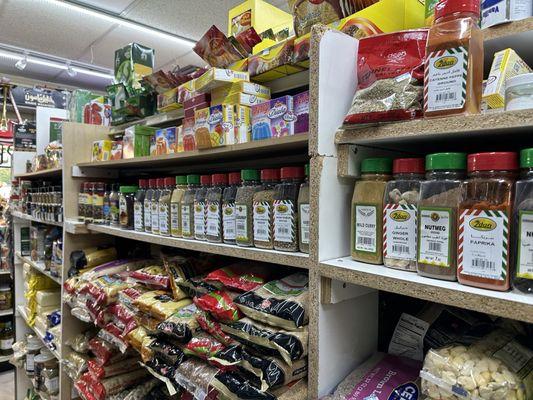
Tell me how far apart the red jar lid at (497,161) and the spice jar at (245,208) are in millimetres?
587

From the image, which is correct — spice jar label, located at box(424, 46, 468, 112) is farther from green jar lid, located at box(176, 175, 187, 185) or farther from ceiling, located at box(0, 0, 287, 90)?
ceiling, located at box(0, 0, 287, 90)

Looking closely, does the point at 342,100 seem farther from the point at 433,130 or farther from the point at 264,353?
the point at 264,353

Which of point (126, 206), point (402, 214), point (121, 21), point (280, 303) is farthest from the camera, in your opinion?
point (121, 21)

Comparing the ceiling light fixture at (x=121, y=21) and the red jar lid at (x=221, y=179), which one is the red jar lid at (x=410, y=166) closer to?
the red jar lid at (x=221, y=179)

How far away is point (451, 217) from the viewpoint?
62 centimetres

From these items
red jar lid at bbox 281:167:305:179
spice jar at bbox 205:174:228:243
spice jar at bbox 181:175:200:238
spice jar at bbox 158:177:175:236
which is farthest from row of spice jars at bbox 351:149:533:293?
spice jar at bbox 158:177:175:236

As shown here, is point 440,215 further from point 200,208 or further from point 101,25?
point 101,25

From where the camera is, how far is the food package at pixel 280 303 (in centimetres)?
88

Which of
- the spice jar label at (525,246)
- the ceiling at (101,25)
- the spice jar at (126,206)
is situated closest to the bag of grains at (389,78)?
the spice jar label at (525,246)

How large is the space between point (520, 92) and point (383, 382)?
64cm

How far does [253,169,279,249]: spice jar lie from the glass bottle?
1.56ft

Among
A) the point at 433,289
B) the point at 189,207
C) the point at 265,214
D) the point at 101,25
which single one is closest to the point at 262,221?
the point at 265,214

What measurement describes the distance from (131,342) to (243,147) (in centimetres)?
89

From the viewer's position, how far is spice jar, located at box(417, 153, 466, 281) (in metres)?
0.63
